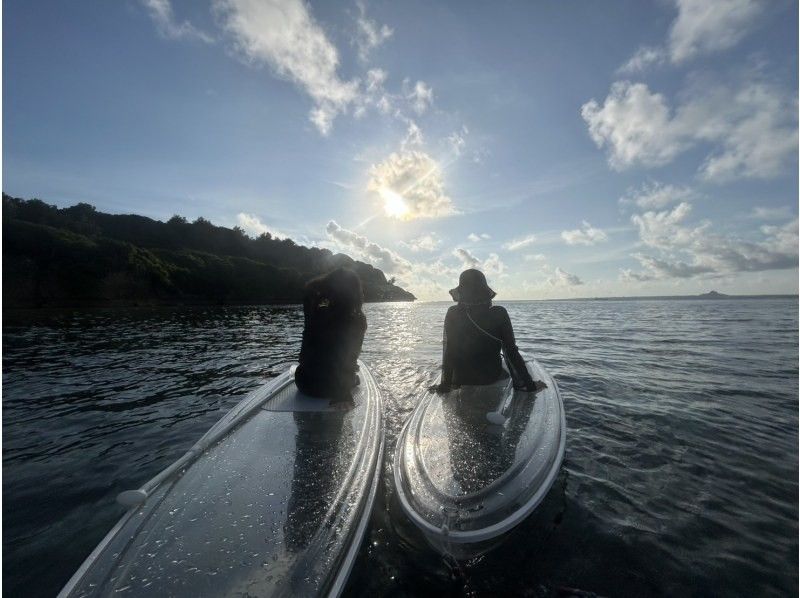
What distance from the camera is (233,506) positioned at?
10.3 ft

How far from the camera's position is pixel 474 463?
3.83 metres

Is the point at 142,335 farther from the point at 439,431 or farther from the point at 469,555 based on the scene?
the point at 469,555

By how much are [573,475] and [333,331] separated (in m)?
4.20

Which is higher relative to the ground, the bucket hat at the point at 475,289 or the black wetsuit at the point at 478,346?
the bucket hat at the point at 475,289

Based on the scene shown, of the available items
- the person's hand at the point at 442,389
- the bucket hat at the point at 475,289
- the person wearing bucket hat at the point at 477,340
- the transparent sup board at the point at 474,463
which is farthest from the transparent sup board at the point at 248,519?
the bucket hat at the point at 475,289

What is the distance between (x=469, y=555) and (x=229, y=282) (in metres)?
91.1

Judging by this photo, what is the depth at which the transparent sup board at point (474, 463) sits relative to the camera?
3055 mm

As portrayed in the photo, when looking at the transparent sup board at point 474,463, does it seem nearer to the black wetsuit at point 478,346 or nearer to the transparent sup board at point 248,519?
the black wetsuit at point 478,346

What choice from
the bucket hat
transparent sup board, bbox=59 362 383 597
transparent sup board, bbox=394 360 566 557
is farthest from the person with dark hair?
the bucket hat

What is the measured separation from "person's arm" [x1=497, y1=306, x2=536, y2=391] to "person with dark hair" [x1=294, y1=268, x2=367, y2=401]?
236cm

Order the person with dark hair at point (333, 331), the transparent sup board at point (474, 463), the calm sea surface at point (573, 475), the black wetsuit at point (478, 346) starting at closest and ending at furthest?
the transparent sup board at point (474, 463) → the calm sea surface at point (573, 475) → the person with dark hair at point (333, 331) → the black wetsuit at point (478, 346)

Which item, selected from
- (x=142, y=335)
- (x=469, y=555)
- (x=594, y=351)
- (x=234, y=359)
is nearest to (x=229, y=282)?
(x=142, y=335)

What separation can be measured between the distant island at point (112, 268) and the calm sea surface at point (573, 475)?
4.33 m

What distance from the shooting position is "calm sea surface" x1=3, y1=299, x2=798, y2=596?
10.5ft
